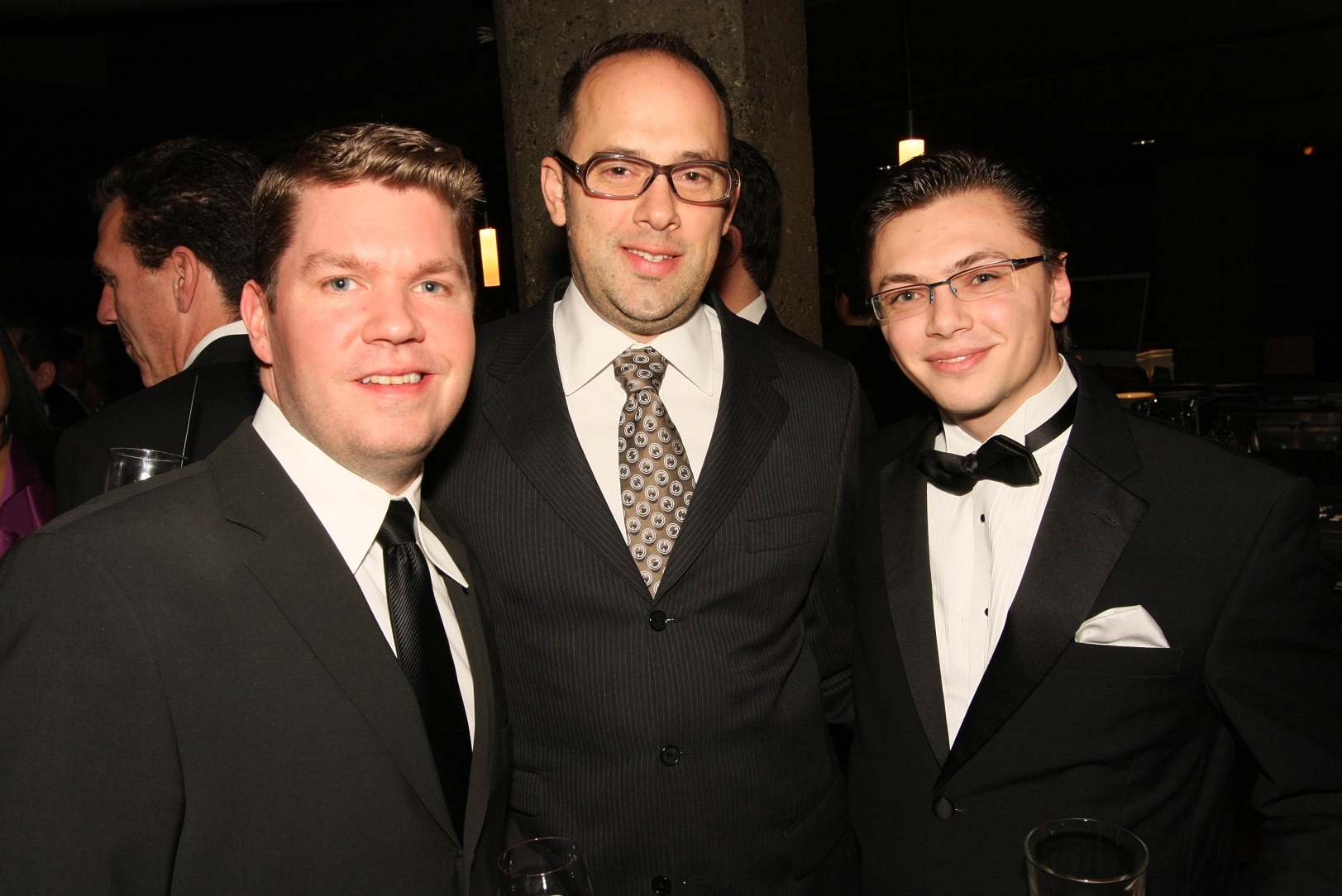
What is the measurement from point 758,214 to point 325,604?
6.69ft

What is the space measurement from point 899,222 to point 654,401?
2.03ft

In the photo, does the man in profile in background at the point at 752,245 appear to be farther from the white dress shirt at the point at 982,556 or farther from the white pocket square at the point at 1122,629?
the white pocket square at the point at 1122,629

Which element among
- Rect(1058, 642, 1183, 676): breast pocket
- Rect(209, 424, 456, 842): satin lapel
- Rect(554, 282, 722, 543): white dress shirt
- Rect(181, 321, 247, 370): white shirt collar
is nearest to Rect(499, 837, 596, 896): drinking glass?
Rect(209, 424, 456, 842): satin lapel

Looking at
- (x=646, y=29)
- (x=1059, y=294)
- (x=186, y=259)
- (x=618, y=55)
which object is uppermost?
(x=646, y=29)

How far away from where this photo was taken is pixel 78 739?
→ 1.02 metres

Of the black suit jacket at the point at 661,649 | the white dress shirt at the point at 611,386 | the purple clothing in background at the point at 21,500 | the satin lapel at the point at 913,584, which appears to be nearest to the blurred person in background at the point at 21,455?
the purple clothing in background at the point at 21,500

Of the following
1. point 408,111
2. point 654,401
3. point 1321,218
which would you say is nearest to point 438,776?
point 654,401

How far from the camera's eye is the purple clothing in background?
2.49 m

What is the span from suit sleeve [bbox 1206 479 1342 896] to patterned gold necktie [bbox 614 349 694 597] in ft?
3.22

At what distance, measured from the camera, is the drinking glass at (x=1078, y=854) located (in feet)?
3.36

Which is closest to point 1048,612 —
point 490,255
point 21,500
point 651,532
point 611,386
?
point 651,532

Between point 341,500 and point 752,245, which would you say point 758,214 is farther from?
point 341,500

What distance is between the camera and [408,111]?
877 cm

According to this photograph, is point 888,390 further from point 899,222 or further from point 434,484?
point 434,484
